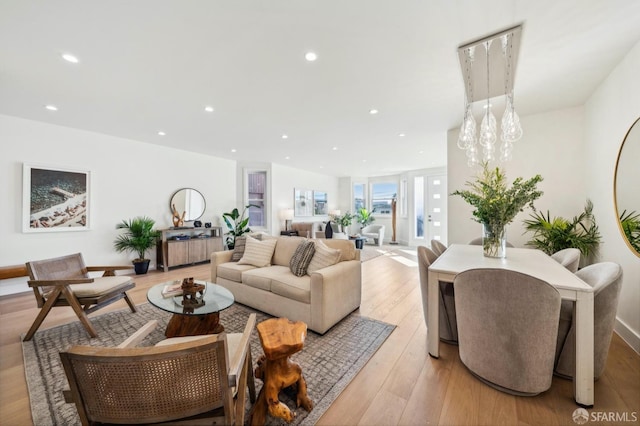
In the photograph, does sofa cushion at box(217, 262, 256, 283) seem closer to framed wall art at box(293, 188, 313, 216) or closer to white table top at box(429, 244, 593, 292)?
white table top at box(429, 244, 593, 292)

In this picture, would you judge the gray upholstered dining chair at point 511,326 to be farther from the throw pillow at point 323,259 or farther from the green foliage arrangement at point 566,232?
the green foliage arrangement at point 566,232

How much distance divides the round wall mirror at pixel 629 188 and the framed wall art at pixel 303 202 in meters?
6.60

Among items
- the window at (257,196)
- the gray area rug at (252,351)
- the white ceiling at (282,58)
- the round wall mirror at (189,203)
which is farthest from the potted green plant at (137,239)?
the window at (257,196)

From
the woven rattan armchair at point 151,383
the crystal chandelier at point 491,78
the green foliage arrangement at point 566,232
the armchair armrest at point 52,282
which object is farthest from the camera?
the green foliage arrangement at point 566,232

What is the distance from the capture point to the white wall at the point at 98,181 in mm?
3426

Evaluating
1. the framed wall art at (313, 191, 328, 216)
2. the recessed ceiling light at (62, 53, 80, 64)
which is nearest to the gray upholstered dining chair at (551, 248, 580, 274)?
the recessed ceiling light at (62, 53, 80, 64)

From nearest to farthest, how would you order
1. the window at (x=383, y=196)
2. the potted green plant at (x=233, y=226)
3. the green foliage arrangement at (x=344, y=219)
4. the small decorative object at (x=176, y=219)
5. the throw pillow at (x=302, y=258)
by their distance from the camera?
the throw pillow at (x=302, y=258) → the small decorative object at (x=176, y=219) → the potted green plant at (x=233, y=226) → the green foliage arrangement at (x=344, y=219) → the window at (x=383, y=196)

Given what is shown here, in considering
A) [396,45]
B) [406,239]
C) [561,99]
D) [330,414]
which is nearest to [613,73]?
[561,99]

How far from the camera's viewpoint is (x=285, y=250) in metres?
3.21

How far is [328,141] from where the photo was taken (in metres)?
4.74

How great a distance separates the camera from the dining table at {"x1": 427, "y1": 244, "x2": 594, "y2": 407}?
1.41 metres

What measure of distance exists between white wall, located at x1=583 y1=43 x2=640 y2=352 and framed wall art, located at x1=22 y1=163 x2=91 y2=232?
706 cm

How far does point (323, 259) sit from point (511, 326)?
168 cm

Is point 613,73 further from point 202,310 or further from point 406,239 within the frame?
point 406,239
